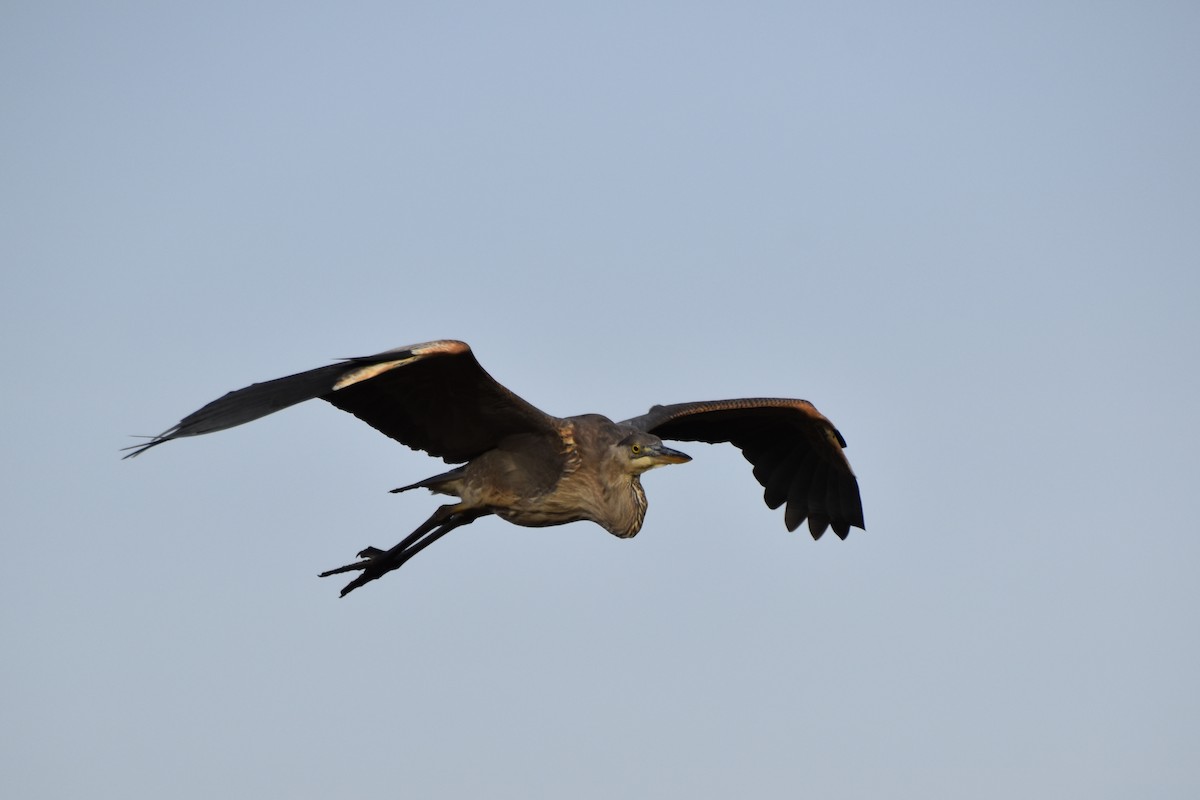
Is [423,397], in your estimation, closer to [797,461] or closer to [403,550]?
[403,550]

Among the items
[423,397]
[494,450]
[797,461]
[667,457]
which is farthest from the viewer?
[797,461]

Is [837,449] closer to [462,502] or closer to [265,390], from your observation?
[462,502]

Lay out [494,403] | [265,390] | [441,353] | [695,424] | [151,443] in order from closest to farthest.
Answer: [151,443] < [265,390] < [441,353] < [494,403] < [695,424]

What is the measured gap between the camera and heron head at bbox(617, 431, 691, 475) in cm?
1045

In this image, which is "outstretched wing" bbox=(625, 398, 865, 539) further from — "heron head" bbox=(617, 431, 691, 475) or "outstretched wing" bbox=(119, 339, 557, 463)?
"outstretched wing" bbox=(119, 339, 557, 463)

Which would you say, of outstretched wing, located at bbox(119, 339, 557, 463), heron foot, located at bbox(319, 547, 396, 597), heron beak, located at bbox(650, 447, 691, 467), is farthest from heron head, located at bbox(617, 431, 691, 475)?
heron foot, located at bbox(319, 547, 396, 597)

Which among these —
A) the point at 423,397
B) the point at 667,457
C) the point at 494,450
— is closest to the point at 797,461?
the point at 667,457

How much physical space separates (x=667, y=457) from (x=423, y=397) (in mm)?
1904

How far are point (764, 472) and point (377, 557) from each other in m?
4.74

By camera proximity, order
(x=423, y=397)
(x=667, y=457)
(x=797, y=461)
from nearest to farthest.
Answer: (x=667, y=457)
(x=423, y=397)
(x=797, y=461)

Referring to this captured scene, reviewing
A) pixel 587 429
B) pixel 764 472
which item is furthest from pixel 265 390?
pixel 764 472

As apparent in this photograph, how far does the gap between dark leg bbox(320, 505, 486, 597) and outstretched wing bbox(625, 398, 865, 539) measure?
2.99 m

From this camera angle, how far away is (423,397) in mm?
10570

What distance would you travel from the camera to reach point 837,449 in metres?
13.7
